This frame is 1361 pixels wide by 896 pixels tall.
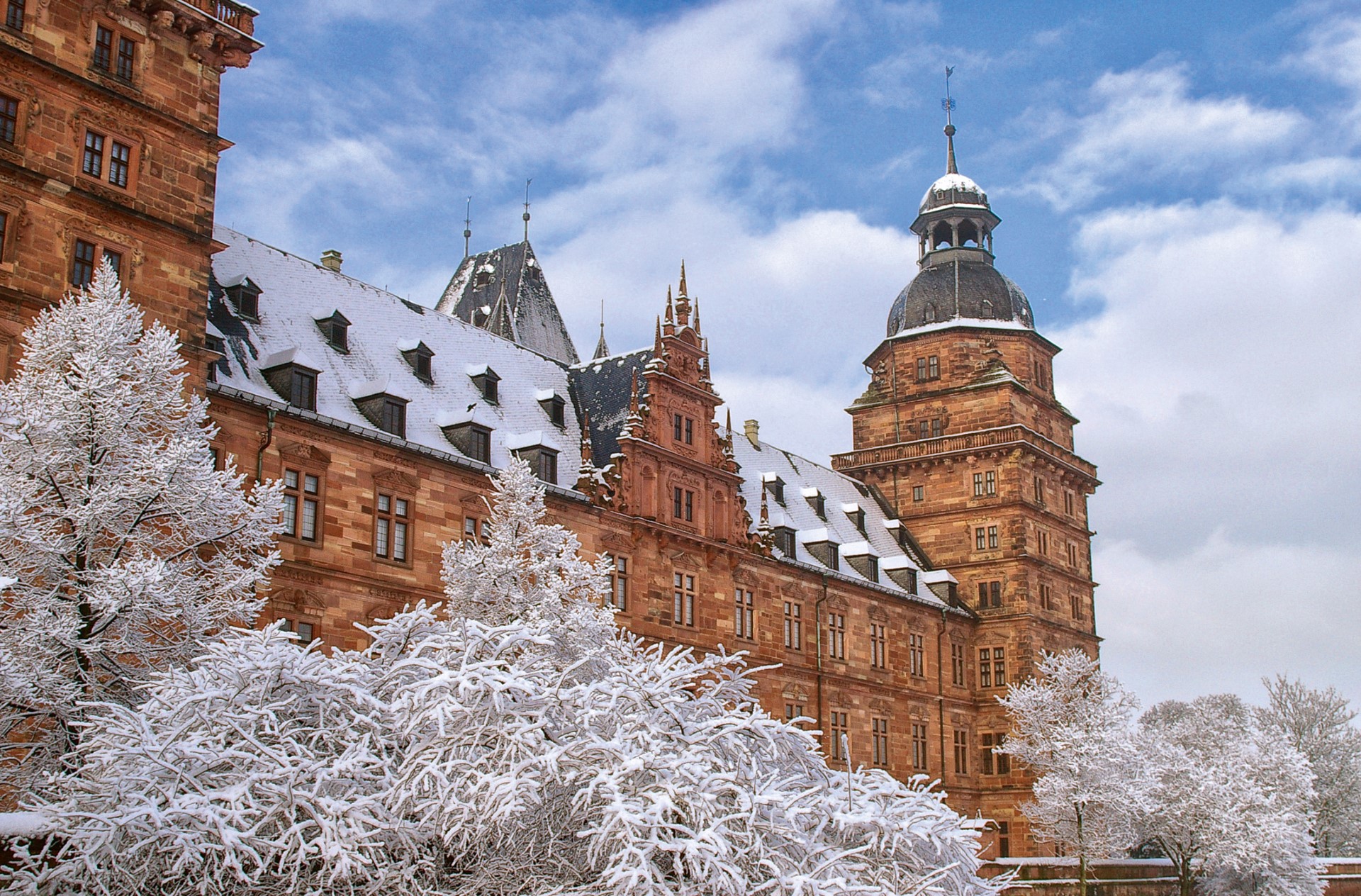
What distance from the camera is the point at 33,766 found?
18.9 meters

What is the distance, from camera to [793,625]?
46938 millimetres

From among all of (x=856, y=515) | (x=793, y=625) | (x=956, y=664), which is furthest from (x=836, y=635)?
(x=956, y=664)

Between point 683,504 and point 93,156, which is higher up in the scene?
point 93,156

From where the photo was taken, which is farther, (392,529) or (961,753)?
(961,753)

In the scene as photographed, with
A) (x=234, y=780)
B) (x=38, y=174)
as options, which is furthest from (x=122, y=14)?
(x=234, y=780)

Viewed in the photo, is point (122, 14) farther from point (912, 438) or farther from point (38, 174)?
point (912, 438)

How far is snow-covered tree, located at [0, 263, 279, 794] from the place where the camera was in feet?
63.0

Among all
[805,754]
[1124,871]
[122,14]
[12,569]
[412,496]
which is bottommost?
[1124,871]

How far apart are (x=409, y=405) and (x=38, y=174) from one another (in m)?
11.6

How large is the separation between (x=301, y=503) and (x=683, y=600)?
44.8ft

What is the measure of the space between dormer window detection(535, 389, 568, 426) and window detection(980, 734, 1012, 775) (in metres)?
23.7

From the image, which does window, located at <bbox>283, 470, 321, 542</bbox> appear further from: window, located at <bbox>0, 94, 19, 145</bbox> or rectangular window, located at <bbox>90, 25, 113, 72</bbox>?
rectangular window, located at <bbox>90, 25, 113, 72</bbox>

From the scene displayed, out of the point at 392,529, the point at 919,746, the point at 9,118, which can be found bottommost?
the point at 919,746

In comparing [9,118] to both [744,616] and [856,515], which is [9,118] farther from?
[856,515]
